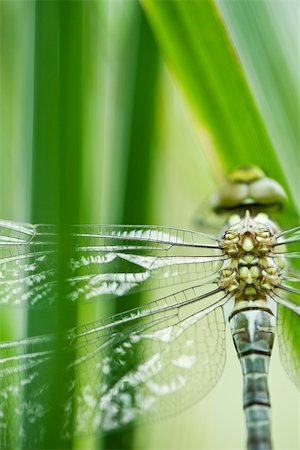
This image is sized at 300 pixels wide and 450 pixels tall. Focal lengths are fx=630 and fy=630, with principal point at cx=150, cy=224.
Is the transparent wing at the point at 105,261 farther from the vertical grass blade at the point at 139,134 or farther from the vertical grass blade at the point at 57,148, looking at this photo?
the vertical grass blade at the point at 57,148

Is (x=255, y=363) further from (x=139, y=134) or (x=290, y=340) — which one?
(x=139, y=134)

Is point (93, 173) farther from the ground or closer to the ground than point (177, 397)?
farther from the ground

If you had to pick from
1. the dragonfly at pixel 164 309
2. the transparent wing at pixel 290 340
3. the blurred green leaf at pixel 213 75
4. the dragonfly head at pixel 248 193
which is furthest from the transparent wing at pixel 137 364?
the blurred green leaf at pixel 213 75

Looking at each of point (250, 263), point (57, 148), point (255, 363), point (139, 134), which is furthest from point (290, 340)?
point (57, 148)

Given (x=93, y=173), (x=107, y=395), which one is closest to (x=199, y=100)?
Result: (x=93, y=173)

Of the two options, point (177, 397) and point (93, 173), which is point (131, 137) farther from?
point (177, 397)

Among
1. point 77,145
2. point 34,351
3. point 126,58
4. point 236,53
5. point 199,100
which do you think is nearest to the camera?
point 77,145
